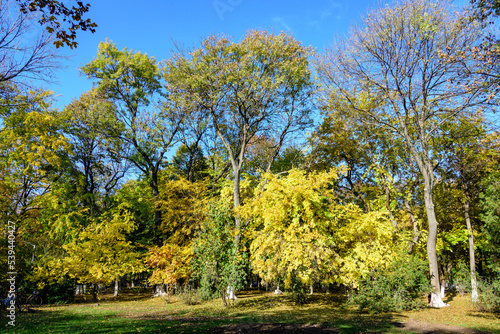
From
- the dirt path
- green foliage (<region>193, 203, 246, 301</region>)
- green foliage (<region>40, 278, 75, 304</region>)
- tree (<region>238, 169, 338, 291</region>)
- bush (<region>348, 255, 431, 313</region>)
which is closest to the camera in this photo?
the dirt path

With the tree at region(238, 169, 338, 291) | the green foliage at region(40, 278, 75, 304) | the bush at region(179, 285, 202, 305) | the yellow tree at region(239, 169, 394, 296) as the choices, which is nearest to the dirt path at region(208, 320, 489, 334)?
the yellow tree at region(239, 169, 394, 296)

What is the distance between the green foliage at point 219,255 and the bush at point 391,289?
→ 17.3 ft

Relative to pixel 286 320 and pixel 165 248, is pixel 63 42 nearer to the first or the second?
Answer: pixel 286 320

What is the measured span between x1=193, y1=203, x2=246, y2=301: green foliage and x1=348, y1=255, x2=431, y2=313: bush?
17.3ft

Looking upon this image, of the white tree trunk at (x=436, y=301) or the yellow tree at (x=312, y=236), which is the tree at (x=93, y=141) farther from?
the white tree trunk at (x=436, y=301)

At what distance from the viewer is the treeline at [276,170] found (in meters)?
12.3

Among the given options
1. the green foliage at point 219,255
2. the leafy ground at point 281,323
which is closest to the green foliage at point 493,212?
the leafy ground at point 281,323

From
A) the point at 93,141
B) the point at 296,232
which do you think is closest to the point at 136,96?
the point at 93,141

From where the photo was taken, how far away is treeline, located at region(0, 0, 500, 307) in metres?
12.3

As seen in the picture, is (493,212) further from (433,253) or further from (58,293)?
(58,293)

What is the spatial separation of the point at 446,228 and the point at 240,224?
16.6 meters

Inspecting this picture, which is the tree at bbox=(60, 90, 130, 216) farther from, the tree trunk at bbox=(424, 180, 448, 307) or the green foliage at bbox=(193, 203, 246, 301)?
the tree trunk at bbox=(424, 180, 448, 307)

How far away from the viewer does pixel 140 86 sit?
2302cm

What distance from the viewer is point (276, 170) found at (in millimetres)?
27469
